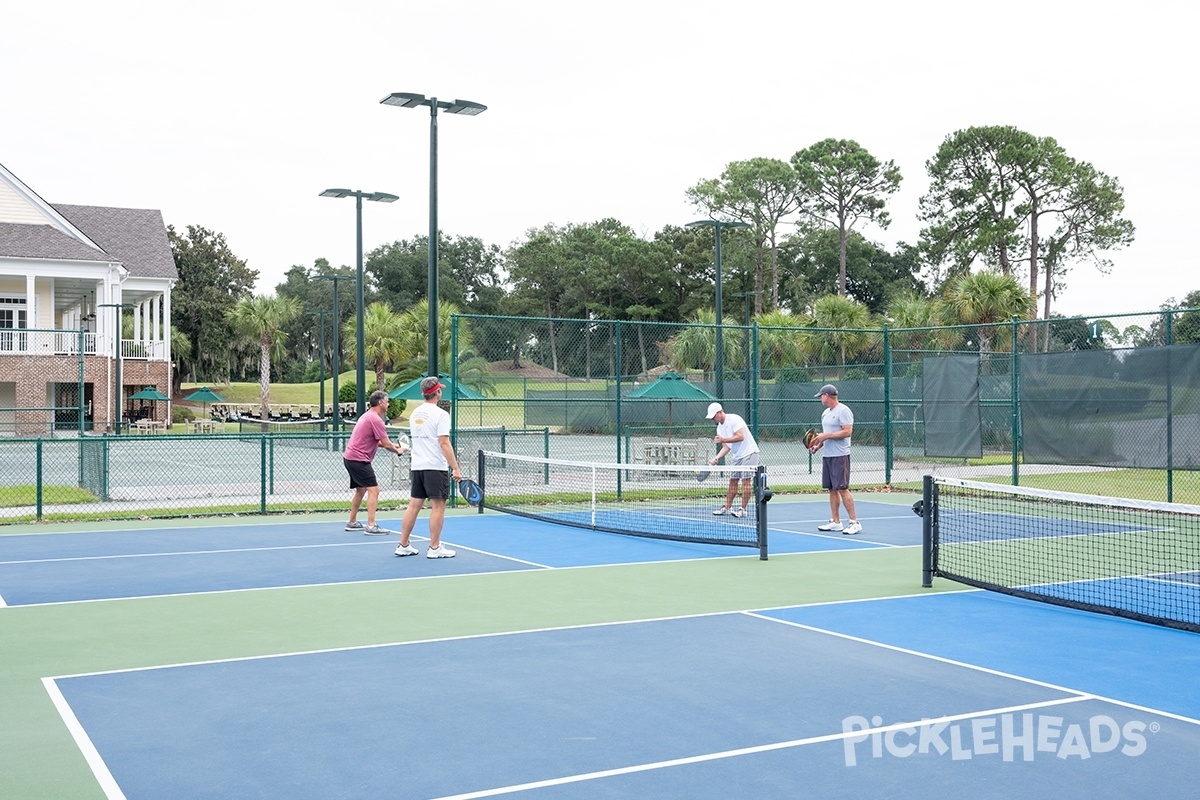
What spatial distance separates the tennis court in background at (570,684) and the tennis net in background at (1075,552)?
514 millimetres

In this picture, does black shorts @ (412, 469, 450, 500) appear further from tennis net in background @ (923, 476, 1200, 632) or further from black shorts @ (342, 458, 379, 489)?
tennis net in background @ (923, 476, 1200, 632)

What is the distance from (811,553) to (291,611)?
550 centimetres

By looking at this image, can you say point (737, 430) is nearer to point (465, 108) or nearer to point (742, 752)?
point (465, 108)

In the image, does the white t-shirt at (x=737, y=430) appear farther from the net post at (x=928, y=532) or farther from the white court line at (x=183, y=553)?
the net post at (x=928, y=532)

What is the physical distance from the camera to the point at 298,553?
1202 cm

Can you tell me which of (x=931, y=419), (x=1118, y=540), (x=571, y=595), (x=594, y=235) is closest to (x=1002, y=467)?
(x=931, y=419)

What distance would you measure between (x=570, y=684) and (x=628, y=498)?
11516mm

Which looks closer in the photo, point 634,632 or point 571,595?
point 634,632

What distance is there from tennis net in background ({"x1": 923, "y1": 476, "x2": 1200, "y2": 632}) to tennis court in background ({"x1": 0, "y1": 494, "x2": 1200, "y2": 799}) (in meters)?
0.51

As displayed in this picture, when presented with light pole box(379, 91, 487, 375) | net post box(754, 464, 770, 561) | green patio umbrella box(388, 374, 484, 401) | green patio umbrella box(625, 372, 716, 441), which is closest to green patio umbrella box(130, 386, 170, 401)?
green patio umbrella box(388, 374, 484, 401)

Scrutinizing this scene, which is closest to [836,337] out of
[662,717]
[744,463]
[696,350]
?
[696,350]

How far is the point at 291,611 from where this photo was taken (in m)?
8.73

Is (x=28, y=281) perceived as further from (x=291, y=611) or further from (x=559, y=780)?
(x=559, y=780)

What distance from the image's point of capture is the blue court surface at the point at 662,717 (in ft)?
15.7
